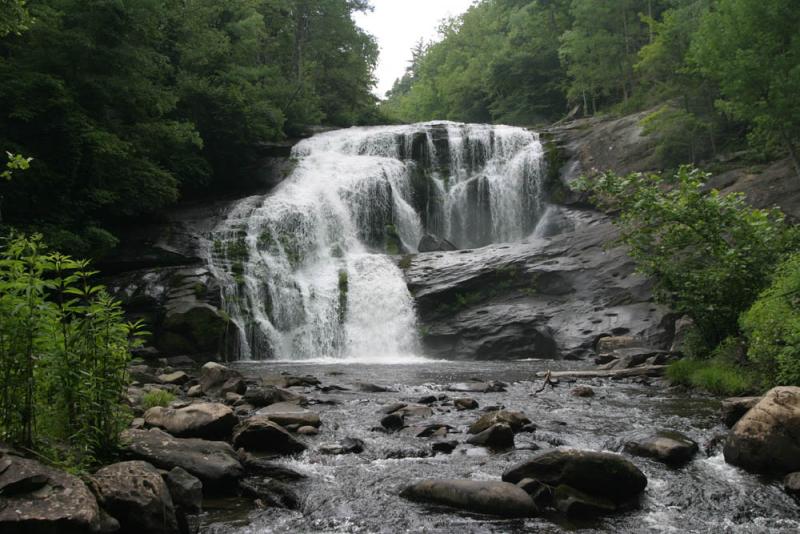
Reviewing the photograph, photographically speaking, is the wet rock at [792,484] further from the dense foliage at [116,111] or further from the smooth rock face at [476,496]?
the dense foliage at [116,111]

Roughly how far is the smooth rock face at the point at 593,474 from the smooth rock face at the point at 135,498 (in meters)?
3.49

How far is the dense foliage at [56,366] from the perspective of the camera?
4457mm

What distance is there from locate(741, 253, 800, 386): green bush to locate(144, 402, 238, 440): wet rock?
7951 millimetres

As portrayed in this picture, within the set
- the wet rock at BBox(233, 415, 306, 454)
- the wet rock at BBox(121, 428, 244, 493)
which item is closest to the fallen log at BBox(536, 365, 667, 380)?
the wet rock at BBox(233, 415, 306, 454)

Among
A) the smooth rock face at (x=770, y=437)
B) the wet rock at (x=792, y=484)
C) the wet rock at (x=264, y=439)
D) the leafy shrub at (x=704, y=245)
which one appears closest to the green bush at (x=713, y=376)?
the leafy shrub at (x=704, y=245)

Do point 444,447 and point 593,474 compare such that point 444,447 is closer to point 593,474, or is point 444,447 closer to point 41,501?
point 593,474

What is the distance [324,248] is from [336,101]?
20.7 metres

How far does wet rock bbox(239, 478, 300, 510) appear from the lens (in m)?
5.70

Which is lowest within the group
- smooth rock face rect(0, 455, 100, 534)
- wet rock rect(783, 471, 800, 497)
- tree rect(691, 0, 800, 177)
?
wet rock rect(783, 471, 800, 497)

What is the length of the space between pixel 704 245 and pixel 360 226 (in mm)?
16677

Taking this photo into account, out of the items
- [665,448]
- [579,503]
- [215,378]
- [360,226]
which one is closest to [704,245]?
[665,448]

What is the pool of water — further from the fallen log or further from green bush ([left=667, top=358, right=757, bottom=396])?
the fallen log

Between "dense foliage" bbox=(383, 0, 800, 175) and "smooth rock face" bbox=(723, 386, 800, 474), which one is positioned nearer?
"smooth rock face" bbox=(723, 386, 800, 474)

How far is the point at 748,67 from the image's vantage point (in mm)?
18828
